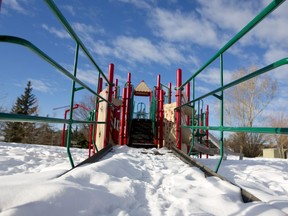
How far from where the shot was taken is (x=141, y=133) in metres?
6.53

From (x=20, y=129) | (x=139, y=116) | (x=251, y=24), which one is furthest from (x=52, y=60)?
(x=20, y=129)

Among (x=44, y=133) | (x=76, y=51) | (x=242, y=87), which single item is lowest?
(x=44, y=133)

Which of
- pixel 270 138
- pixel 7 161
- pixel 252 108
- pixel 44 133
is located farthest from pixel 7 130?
pixel 270 138

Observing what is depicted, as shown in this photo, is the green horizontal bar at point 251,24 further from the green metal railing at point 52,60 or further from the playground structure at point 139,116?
the green metal railing at point 52,60

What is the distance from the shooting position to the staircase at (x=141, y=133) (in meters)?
6.19

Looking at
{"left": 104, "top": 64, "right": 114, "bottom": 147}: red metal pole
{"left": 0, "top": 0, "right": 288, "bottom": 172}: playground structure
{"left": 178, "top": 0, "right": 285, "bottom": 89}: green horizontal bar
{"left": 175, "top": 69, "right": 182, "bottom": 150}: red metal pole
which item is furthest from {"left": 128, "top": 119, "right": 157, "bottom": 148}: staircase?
{"left": 178, "top": 0, "right": 285, "bottom": 89}: green horizontal bar

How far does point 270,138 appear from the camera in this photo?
18781 millimetres

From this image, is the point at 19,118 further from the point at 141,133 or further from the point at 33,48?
the point at 141,133

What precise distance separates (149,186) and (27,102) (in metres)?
25.6

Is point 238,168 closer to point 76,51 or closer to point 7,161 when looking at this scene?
point 76,51

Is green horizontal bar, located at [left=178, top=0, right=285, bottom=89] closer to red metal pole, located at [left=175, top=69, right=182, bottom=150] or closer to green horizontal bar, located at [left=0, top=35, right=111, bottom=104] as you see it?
green horizontal bar, located at [left=0, top=35, right=111, bottom=104]

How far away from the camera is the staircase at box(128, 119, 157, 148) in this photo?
244 inches

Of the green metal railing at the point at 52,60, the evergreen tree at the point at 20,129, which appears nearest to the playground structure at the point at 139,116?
the green metal railing at the point at 52,60

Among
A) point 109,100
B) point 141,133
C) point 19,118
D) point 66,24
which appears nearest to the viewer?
point 19,118
